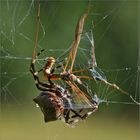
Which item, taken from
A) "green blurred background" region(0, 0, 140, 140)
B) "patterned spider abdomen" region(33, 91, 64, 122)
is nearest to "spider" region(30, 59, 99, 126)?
"patterned spider abdomen" region(33, 91, 64, 122)

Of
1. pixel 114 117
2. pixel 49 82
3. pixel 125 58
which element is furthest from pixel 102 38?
pixel 49 82

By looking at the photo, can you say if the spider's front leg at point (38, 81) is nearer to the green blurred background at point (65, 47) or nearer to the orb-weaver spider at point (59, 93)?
the orb-weaver spider at point (59, 93)

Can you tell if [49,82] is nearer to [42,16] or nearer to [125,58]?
[42,16]

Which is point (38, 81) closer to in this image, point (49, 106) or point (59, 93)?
point (59, 93)

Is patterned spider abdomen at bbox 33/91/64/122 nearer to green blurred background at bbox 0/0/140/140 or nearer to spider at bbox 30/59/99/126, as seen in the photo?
spider at bbox 30/59/99/126


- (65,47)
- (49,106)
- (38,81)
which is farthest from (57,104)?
(65,47)

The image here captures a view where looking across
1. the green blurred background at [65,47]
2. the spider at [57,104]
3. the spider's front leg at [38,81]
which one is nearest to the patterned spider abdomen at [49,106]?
the spider at [57,104]
